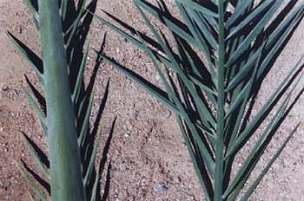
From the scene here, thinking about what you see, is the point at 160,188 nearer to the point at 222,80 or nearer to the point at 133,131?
the point at 133,131

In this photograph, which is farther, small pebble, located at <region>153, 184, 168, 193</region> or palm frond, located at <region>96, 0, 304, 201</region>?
small pebble, located at <region>153, 184, 168, 193</region>

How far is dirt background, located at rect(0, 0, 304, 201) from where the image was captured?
208 cm

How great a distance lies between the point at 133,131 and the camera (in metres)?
2.14

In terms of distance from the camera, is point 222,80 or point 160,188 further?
point 160,188

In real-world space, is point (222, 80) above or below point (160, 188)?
above

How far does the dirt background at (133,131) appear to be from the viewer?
2076mm

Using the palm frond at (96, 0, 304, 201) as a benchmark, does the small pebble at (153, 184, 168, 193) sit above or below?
below

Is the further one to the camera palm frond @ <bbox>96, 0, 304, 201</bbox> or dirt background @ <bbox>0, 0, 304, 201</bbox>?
dirt background @ <bbox>0, 0, 304, 201</bbox>

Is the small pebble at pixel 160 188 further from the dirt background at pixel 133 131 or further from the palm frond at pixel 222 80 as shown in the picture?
the palm frond at pixel 222 80

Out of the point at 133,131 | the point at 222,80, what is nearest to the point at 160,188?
the point at 133,131

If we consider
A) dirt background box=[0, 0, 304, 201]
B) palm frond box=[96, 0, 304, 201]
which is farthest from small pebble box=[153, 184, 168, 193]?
palm frond box=[96, 0, 304, 201]

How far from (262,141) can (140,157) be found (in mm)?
363

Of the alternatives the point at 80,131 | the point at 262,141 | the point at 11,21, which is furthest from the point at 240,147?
the point at 11,21

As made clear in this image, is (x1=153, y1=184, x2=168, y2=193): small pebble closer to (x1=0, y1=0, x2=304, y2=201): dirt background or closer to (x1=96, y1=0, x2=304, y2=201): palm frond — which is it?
(x1=0, y1=0, x2=304, y2=201): dirt background
